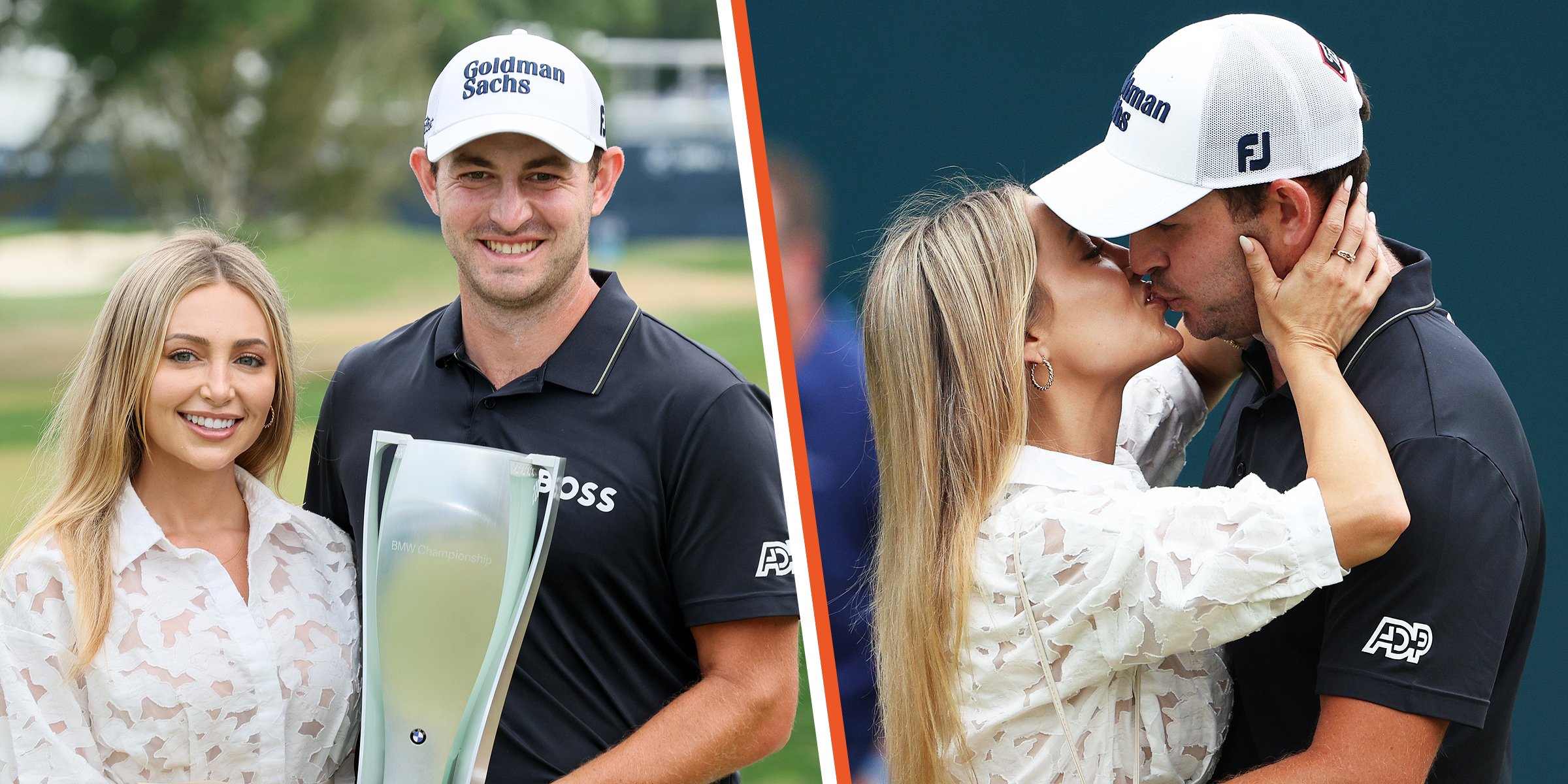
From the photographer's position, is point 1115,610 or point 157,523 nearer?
point 1115,610

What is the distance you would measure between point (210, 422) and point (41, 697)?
54 cm

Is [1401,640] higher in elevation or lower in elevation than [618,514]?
lower

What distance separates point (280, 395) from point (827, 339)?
1.38 meters

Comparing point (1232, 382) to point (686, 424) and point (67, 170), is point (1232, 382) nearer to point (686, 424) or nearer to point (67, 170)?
point (686, 424)

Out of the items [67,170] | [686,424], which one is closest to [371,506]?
[686,424]

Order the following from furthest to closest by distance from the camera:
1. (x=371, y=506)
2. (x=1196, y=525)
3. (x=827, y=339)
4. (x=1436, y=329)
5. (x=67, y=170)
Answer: (x=67, y=170) < (x=827, y=339) < (x=371, y=506) < (x=1436, y=329) < (x=1196, y=525)

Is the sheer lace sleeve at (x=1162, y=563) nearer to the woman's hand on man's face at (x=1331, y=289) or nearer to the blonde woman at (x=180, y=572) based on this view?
the woman's hand on man's face at (x=1331, y=289)

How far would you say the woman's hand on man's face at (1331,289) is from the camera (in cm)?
241

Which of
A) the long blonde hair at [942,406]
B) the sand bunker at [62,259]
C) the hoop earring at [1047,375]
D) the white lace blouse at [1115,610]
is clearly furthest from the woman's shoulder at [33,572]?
the sand bunker at [62,259]

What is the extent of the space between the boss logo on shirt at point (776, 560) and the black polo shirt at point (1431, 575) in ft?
2.80

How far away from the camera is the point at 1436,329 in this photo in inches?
95.9

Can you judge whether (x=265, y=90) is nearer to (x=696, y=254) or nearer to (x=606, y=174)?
(x=696, y=254)

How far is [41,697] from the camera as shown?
7.94 ft

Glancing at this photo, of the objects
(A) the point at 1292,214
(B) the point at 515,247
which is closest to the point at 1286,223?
(A) the point at 1292,214
